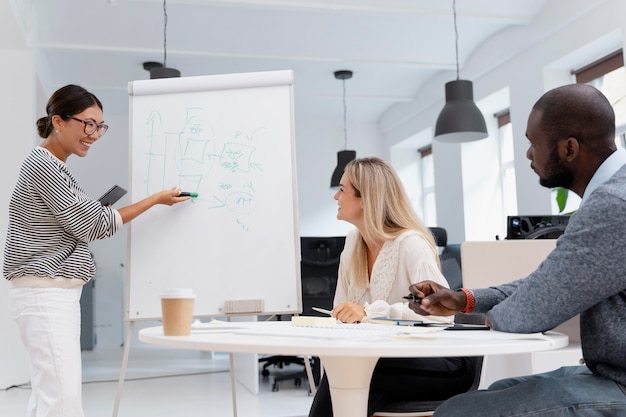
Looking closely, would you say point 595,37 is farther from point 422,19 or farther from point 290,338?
point 290,338

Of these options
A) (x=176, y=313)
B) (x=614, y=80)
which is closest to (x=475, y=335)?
(x=176, y=313)

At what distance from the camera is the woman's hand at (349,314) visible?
5.64 feet

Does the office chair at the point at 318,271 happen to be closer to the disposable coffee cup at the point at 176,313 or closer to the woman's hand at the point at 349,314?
the woman's hand at the point at 349,314

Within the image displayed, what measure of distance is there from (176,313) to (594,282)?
790mm

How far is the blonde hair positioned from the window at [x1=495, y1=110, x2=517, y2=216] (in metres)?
5.06

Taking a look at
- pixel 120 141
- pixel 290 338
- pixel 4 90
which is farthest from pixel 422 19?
pixel 290 338

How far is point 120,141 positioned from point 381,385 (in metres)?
7.02

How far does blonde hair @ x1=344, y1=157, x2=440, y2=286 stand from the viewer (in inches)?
85.3

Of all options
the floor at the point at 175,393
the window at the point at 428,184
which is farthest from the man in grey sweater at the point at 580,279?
the window at the point at 428,184

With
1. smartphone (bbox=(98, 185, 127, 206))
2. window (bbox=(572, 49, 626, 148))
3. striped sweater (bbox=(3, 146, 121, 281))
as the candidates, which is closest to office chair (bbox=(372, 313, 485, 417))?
striped sweater (bbox=(3, 146, 121, 281))

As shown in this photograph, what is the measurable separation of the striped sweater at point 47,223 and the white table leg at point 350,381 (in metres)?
1.08

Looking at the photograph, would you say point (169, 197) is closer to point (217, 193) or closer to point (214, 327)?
point (217, 193)

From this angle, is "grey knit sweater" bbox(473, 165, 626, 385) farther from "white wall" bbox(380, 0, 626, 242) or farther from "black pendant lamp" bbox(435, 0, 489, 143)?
"white wall" bbox(380, 0, 626, 242)

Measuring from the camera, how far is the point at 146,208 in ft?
7.81
